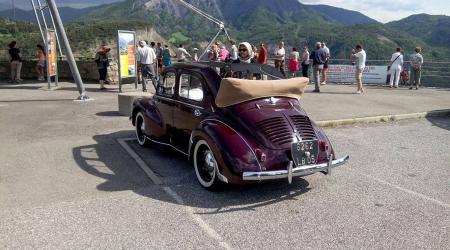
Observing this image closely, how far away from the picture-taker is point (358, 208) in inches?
198

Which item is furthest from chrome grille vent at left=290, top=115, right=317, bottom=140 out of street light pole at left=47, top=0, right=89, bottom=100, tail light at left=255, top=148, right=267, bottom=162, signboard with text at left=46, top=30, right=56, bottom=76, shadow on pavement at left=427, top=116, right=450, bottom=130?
signboard with text at left=46, top=30, right=56, bottom=76

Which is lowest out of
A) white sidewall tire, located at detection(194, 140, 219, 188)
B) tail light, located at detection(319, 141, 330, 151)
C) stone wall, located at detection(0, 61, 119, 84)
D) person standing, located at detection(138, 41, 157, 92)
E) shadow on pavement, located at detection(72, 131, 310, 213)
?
shadow on pavement, located at detection(72, 131, 310, 213)

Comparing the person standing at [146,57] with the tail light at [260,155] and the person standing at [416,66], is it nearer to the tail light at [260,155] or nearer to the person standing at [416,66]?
the tail light at [260,155]

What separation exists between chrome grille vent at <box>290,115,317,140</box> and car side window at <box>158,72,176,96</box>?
2.20 m

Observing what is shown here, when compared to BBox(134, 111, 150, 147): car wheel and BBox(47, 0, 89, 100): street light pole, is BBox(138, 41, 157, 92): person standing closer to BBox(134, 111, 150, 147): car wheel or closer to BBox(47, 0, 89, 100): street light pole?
BBox(47, 0, 89, 100): street light pole

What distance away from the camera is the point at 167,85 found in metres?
7.03

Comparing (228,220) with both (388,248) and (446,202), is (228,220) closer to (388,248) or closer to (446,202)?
(388,248)

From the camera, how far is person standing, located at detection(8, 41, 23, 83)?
18.5 metres

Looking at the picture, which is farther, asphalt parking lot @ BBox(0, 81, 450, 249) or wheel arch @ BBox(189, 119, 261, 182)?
wheel arch @ BBox(189, 119, 261, 182)

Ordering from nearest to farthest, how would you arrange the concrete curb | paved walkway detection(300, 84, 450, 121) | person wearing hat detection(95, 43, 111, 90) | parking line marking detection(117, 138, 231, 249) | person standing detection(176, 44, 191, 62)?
parking line marking detection(117, 138, 231, 249) → the concrete curb → paved walkway detection(300, 84, 450, 121) → person wearing hat detection(95, 43, 111, 90) → person standing detection(176, 44, 191, 62)

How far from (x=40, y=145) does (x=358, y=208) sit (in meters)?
5.68

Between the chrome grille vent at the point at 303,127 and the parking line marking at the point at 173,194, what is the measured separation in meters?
1.71

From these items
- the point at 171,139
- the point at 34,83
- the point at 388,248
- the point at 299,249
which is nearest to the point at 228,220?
the point at 299,249

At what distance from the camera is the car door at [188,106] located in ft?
19.9
